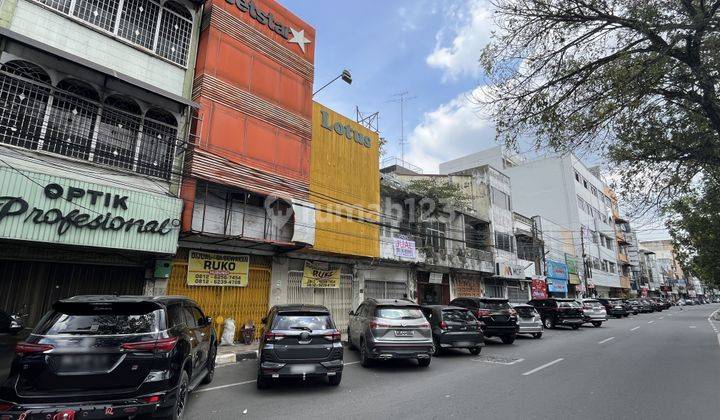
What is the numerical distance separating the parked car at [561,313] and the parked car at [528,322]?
532 cm

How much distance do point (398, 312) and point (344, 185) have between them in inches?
328

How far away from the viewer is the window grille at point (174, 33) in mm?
12266

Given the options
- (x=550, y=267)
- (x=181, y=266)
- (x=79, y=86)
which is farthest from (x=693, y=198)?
(x=79, y=86)

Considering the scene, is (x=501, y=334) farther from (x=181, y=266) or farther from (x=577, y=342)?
(x=181, y=266)

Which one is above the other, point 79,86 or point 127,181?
point 79,86

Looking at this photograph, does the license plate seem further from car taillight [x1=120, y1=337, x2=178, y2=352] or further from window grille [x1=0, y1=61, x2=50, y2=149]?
window grille [x1=0, y1=61, x2=50, y2=149]

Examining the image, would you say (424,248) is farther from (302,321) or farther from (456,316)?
(302,321)

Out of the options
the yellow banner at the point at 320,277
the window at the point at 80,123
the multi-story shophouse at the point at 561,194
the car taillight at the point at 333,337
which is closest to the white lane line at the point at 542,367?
the car taillight at the point at 333,337

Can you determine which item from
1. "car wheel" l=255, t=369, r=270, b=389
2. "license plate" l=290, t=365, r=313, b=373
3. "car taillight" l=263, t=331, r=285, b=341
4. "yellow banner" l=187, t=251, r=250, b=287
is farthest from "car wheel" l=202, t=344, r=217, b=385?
"yellow banner" l=187, t=251, r=250, b=287

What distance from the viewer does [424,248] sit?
20922mm

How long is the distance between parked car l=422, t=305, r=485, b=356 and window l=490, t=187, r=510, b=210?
18466 mm

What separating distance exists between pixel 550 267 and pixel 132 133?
3527 centimetres

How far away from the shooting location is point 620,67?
9.98 meters

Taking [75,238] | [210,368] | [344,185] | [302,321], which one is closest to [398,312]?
[302,321]
